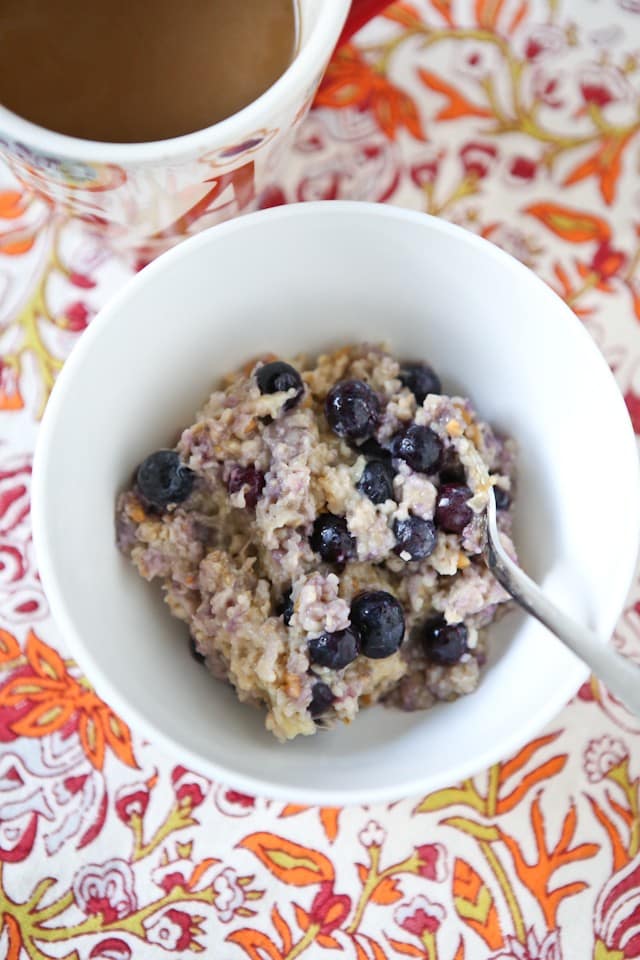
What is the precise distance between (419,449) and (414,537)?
82 millimetres

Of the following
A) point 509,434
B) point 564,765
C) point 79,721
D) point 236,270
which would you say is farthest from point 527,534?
point 79,721

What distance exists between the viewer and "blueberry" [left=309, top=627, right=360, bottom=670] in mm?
841

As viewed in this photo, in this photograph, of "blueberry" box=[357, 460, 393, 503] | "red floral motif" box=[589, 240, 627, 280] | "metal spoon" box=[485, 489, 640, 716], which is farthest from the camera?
"red floral motif" box=[589, 240, 627, 280]

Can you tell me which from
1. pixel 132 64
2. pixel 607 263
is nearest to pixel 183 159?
pixel 132 64

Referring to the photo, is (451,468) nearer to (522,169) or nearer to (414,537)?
(414,537)

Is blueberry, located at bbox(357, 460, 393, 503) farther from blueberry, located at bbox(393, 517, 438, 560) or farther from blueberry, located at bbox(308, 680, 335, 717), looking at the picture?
blueberry, located at bbox(308, 680, 335, 717)

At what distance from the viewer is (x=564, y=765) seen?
1.07 m

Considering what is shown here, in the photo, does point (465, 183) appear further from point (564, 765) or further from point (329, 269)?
point (564, 765)

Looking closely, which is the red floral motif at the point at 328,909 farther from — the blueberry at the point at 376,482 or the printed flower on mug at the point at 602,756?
the blueberry at the point at 376,482

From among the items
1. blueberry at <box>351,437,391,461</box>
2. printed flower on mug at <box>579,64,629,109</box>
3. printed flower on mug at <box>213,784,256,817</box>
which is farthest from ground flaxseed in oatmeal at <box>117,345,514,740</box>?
printed flower on mug at <box>579,64,629,109</box>

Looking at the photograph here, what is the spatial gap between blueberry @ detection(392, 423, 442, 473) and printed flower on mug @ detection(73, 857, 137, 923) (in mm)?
532

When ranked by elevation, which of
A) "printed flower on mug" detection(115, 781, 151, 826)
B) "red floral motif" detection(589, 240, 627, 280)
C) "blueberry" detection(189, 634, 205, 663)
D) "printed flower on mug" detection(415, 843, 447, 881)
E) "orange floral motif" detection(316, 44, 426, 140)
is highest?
"orange floral motif" detection(316, 44, 426, 140)

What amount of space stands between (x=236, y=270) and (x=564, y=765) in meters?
0.63

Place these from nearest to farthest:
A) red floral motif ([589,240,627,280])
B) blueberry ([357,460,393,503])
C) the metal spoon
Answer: the metal spoon < blueberry ([357,460,393,503]) < red floral motif ([589,240,627,280])
